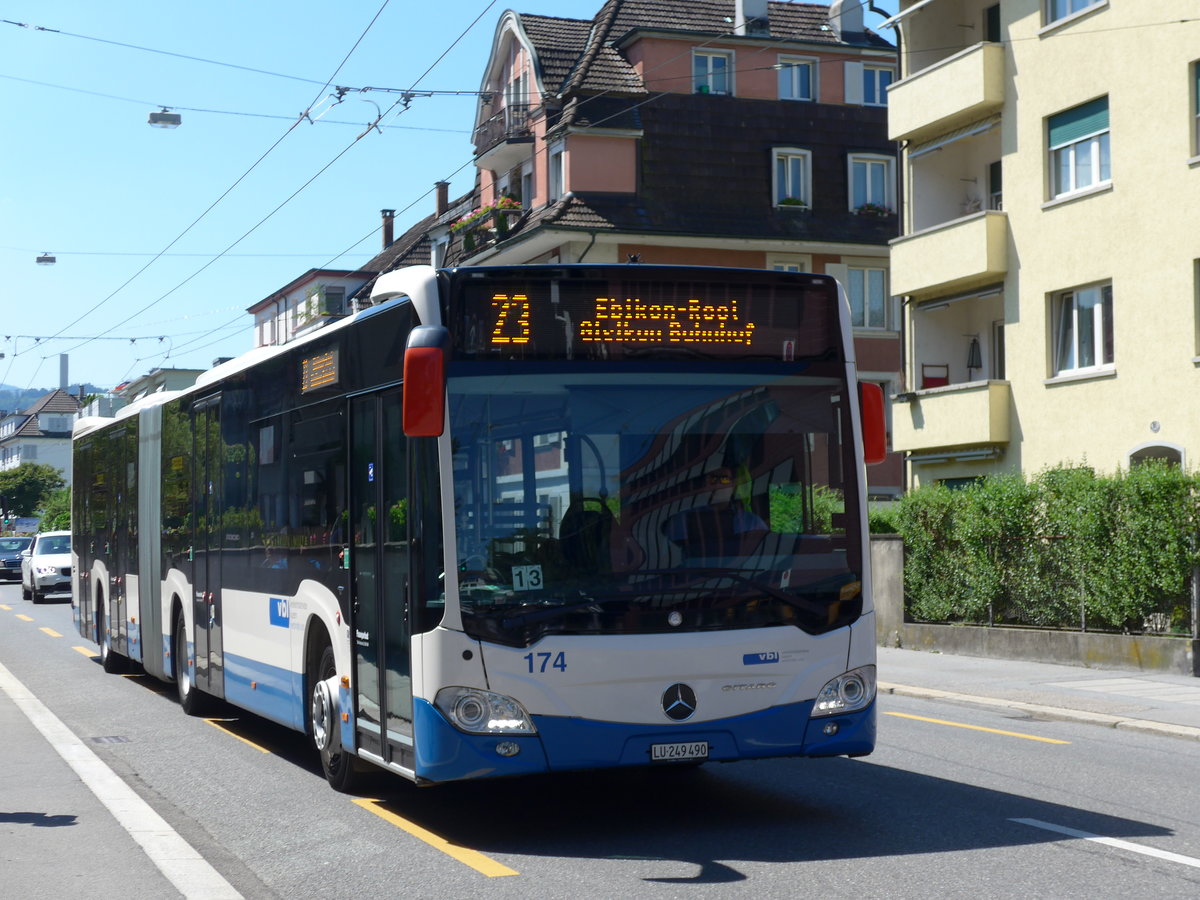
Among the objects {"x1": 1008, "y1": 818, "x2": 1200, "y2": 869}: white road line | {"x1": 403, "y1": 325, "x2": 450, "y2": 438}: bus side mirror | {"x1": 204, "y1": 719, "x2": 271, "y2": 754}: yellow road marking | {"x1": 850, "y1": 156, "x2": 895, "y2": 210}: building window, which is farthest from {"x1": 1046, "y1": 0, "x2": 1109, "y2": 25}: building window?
{"x1": 403, "y1": 325, "x2": 450, "y2": 438}: bus side mirror

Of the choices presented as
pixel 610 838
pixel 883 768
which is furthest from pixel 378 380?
pixel 883 768

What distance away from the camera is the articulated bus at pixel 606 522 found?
8258 millimetres

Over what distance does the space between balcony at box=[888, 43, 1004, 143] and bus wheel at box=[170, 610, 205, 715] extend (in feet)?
62.1

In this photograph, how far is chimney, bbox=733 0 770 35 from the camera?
149 feet

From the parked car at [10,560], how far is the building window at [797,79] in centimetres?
2851

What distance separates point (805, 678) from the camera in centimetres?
865

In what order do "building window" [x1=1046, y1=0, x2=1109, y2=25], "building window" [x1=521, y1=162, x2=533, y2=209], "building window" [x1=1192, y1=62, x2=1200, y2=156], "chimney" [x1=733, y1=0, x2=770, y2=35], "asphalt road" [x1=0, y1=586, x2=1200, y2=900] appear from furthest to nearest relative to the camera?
"chimney" [x1=733, y1=0, x2=770, y2=35] < "building window" [x1=521, y1=162, x2=533, y2=209] < "building window" [x1=1046, y1=0, x2=1109, y2=25] < "building window" [x1=1192, y1=62, x2=1200, y2=156] < "asphalt road" [x1=0, y1=586, x2=1200, y2=900]

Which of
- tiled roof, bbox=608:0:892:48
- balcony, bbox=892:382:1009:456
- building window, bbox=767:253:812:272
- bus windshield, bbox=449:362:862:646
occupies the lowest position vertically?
bus windshield, bbox=449:362:862:646

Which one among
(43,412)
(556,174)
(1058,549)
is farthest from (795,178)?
(43,412)

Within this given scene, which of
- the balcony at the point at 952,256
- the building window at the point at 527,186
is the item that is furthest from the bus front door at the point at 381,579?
the building window at the point at 527,186

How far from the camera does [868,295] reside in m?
46.4

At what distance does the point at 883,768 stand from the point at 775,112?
36.4 m

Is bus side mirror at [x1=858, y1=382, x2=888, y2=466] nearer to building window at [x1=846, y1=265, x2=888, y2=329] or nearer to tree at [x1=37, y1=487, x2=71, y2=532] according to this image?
building window at [x1=846, y1=265, x2=888, y2=329]

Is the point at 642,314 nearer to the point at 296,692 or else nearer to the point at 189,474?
the point at 296,692
